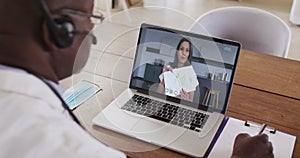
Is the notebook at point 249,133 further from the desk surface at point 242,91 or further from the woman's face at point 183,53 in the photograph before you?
the woman's face at point 183,53

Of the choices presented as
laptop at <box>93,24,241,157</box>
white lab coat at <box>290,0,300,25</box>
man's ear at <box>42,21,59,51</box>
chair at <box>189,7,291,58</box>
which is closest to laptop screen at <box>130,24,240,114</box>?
laptop at <box>93,24,241,157</box>

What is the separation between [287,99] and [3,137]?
0.99m

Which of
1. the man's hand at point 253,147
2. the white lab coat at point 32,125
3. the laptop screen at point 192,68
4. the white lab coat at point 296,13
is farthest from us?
the white lab coat at point 296,13

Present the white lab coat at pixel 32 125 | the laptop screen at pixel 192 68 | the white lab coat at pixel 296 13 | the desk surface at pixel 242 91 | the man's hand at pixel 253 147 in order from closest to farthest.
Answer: the white lab coat at pixel 32 125
the man's hand at pixel 253 147
the desk surface at pixel 242 91
the laptop screen at pixel 192 68
the white lab coat at pixel 296 13

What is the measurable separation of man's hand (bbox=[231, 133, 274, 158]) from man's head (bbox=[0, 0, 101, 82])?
54cm

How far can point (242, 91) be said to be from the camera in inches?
50.9

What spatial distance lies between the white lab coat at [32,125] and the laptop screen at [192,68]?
0.63 metres

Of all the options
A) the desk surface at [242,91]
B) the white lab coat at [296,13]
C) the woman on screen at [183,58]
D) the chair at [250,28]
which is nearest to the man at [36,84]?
the desk surface at [242,91]

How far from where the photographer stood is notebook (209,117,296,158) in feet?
3.26

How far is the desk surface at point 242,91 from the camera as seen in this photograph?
104 cm

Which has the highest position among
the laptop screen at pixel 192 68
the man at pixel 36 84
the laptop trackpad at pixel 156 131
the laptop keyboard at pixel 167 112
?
the man at pixel 36 84

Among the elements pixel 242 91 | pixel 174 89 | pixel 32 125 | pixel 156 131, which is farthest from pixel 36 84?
pixel 242 91

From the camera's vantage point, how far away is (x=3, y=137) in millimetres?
554

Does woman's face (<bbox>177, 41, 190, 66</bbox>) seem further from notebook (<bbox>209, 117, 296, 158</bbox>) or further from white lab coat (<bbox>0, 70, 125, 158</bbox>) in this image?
white lab coat (<bbox>0, 70, 125, 158</bbox>)
